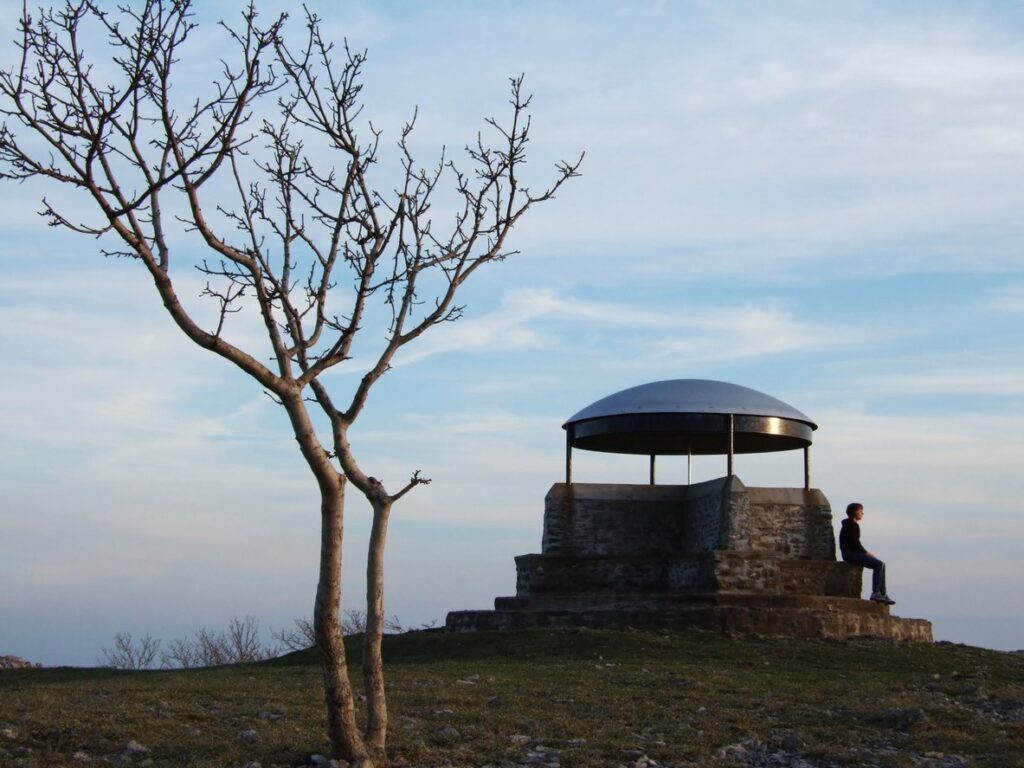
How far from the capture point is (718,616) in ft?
55.7

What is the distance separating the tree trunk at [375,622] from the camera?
795 cm

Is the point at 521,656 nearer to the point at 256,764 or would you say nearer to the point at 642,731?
the point at 642,731

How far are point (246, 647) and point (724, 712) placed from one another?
20.0 metres

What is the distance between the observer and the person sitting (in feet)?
62.3

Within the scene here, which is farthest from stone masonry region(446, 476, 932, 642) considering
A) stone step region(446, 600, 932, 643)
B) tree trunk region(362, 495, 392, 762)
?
tree trunk region(362, 495, 392, 762)

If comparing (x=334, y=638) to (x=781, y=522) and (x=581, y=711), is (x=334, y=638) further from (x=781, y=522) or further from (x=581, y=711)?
(x=781, y=522)

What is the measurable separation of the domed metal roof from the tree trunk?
12.3 m

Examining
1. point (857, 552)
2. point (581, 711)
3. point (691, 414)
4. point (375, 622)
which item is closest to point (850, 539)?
point (857, 552)

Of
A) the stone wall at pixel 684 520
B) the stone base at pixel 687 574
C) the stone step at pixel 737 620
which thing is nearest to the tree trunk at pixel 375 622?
the stone step at pixel 737 620

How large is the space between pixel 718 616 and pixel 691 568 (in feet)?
8.25

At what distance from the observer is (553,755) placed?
27.2ft

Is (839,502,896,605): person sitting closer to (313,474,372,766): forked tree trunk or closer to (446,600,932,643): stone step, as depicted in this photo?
(446,600,932,643): stone step

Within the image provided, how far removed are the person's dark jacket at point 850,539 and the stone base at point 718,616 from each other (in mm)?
921

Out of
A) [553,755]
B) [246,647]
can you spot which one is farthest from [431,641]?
[246,647]
